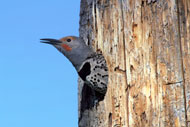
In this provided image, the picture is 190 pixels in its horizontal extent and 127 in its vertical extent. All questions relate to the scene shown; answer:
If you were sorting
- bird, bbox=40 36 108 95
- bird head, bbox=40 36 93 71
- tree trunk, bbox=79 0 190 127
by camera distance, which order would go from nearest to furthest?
tree trunk, bbox=79 0 190 127 < bird, bbox=40 36 108 95 < bird head, bbox=40 36 93 71

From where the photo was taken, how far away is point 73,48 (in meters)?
3.62

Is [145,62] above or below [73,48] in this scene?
below

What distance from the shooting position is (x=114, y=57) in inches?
134

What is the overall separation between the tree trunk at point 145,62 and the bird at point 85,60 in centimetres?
6

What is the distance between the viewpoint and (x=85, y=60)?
11.7ft

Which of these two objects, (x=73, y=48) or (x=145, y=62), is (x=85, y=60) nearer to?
(x=73, y=48)

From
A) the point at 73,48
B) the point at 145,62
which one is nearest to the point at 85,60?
the point at 73,48

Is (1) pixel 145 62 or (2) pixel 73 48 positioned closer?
(1) pixel 145 62

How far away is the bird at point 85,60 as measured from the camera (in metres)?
3.44

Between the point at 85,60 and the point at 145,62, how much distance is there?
634 millimetres

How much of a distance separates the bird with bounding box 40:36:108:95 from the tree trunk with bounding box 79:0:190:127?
62 millimetres

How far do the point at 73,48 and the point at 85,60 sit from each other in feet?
0.53

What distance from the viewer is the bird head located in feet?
11.8

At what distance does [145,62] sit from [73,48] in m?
0.76
